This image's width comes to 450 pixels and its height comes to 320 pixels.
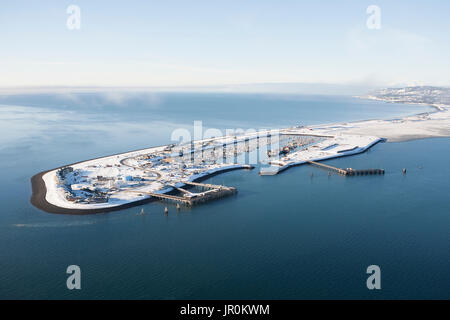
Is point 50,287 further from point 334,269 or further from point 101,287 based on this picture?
point 334,269

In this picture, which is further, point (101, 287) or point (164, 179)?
point (164, 179)

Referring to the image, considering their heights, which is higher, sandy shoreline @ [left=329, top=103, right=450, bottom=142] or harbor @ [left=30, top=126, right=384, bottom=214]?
sandy shoreline @ [left=329, top=103, right=450, bottom=142]

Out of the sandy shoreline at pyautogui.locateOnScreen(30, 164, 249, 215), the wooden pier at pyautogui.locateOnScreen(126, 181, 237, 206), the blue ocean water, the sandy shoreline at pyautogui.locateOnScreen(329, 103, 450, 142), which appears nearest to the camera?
the blue ocean water

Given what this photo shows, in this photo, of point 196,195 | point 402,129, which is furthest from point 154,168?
point 402,129

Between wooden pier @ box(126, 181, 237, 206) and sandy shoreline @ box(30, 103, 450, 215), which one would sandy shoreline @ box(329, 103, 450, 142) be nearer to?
sandy shoreline @ box(30, 103, 450, 215)

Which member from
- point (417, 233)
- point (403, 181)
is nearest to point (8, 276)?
point (417, 233)

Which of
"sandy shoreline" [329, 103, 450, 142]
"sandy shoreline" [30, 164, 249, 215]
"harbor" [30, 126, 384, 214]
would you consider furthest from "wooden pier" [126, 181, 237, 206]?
"sandy shoreline" [329, 103, 450, 142]

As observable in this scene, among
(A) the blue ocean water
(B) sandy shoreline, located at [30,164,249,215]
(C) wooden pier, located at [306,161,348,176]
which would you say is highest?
(C) wooden pier, located at [306,161,348,176]

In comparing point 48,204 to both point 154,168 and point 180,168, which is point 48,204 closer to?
point 154,168

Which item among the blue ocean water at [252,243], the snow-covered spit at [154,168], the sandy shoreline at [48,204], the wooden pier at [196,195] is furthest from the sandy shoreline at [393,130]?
the blue ocean water at [252,243]
